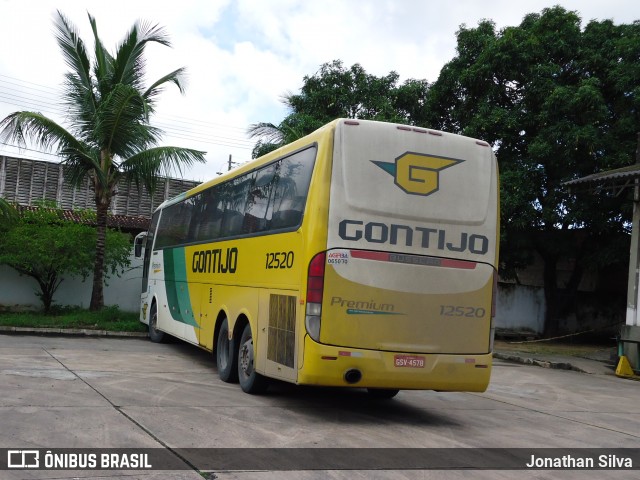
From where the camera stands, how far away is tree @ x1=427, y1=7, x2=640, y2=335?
2017cm

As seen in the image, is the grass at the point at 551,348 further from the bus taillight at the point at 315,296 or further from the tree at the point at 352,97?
the bus taillight at the point at 315,296

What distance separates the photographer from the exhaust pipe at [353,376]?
786 cm

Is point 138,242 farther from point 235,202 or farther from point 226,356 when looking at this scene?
point 226,356

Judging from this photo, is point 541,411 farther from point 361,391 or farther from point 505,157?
point 505,157

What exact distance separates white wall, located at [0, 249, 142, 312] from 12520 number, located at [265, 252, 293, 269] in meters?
13.1

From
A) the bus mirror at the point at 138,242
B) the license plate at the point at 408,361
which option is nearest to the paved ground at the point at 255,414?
the license plate at the point at 408,361

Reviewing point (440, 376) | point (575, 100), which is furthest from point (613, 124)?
point (440, 376)

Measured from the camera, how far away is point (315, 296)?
7867 mm

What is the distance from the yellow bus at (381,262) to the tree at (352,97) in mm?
15420

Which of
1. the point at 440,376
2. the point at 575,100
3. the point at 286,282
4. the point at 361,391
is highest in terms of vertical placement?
the point at 575,100

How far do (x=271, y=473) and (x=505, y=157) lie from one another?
1786 cm

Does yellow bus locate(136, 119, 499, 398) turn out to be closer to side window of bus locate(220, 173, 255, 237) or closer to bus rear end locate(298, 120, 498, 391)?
bus rear end locate(298, 120, 498, 391)

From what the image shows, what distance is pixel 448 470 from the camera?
20.3 feet

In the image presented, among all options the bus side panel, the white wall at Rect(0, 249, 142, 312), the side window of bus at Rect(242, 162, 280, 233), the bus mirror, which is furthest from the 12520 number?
the white wall at Rect(0, 249, 142, 312)
